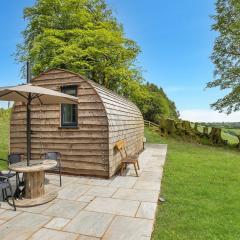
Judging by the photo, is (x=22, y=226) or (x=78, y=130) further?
(x=78, y=130)

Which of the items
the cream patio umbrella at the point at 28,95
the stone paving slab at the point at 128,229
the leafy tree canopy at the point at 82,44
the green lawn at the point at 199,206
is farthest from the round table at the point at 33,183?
the leafy tree canopy at the point at 82,44

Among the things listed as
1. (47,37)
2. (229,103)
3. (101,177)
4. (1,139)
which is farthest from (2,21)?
(229,103)

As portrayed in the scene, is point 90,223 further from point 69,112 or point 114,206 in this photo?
point 69,112

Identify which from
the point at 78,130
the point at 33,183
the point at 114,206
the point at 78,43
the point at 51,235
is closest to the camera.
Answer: the point at 51,235

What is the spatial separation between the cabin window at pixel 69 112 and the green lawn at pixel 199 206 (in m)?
3.64

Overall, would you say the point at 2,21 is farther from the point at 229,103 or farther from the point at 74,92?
the point at 229,103

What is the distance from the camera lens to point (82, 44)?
19.7 m

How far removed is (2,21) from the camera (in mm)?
14203

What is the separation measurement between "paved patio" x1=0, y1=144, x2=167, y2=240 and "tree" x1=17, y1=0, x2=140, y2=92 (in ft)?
42.2

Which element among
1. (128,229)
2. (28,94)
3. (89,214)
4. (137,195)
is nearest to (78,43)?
(28,94)

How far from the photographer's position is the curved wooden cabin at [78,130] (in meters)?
8.08

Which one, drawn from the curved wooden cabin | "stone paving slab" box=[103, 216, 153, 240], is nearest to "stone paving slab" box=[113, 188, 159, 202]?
"stone paving slab" box=[103, 216, 153, 240]

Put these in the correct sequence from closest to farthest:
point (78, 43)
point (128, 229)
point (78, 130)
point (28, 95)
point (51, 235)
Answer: point (51, 235), point (128, 229), point (28, 95), point (78, 130), point (78, 43)

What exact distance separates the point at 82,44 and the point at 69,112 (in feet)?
40.4
